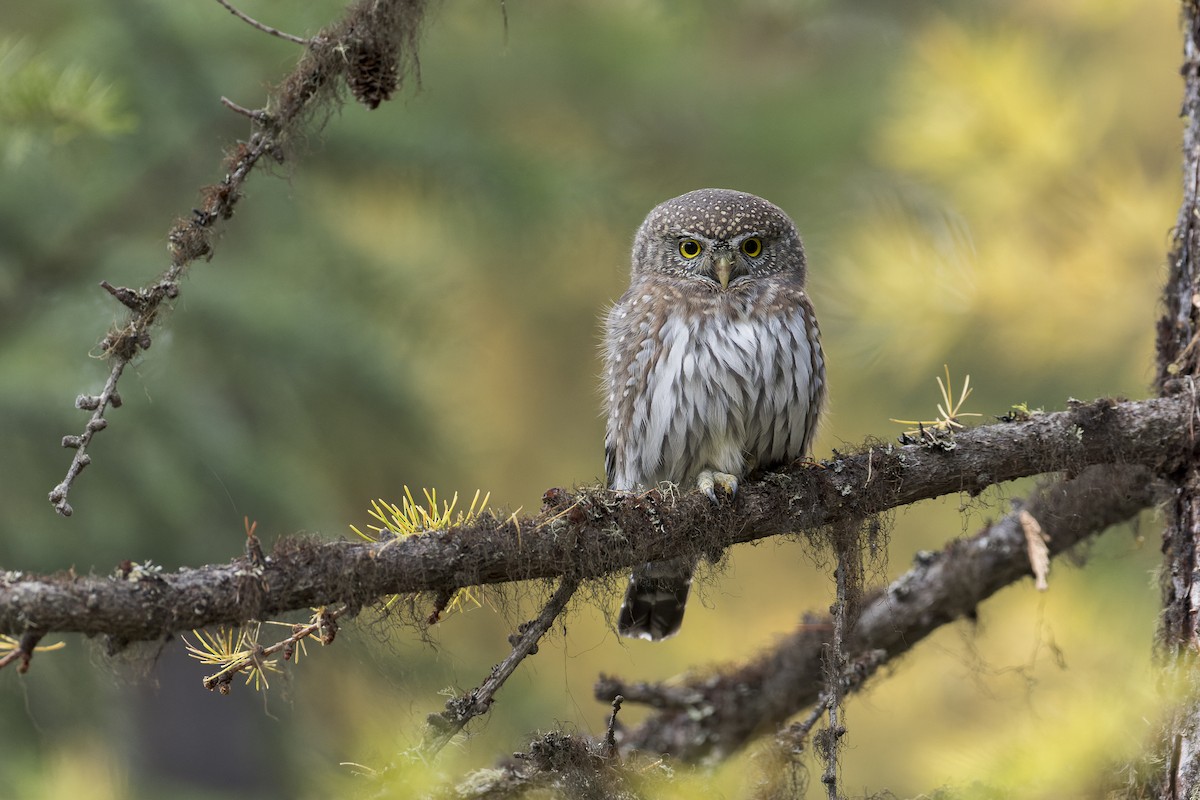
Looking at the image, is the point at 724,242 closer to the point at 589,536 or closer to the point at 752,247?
the point at 752,247

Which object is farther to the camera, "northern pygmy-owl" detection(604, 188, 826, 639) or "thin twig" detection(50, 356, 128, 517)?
"northern pygmy-owl" detection(604, 188, 826, 639)

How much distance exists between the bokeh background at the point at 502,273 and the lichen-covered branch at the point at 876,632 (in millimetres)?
158

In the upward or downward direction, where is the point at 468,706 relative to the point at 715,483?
downward

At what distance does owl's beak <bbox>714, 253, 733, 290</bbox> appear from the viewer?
3828 mm

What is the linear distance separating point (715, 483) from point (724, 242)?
3.36 feet

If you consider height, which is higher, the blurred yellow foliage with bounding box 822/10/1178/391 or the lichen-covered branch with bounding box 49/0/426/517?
the blurred yellow foliage with bounding box 822/10/1178/391

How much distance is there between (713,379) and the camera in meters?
3.65

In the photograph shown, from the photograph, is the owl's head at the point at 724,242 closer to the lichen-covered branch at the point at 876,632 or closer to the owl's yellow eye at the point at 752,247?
the owl's yellow eye at the point at 752,247

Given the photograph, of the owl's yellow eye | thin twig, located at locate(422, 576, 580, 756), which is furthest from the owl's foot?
the owl's yellow eye

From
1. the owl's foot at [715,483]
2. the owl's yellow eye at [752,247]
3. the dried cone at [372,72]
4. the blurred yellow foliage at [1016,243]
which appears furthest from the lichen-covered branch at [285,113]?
the blurred yellow foliage at [1016,243]

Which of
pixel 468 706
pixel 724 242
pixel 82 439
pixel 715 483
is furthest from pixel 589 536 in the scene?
pixel 724 242

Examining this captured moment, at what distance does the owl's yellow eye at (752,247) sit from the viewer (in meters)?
3.93

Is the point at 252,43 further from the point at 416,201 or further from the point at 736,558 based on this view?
the point at 736,558

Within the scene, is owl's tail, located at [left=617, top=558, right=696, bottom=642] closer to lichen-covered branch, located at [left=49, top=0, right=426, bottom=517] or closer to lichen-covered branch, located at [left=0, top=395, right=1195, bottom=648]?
lichen-covered branch, located at [left=0, top=395, right=1195, bottom=648]
